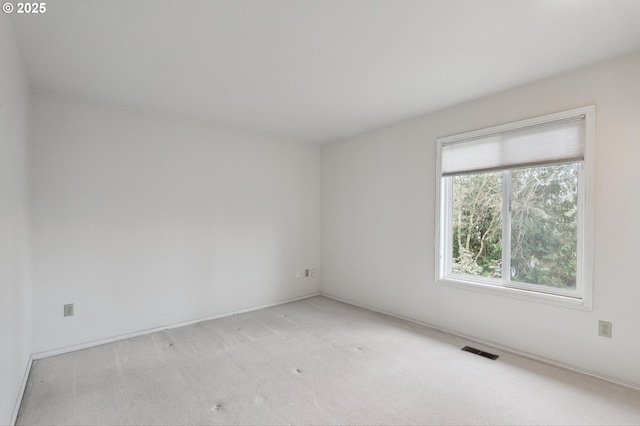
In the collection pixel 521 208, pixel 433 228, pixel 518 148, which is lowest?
pixel 433 228

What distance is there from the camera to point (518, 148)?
9.31 ft

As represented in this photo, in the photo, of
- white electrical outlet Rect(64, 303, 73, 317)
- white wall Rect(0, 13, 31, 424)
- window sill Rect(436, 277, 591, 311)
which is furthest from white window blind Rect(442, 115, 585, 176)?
white electrical outlet Rect(64, 303, 73, 317)

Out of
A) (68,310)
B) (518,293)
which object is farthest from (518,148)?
(68,310)

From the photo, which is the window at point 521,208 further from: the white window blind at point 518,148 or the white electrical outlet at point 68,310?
the white electrical outlet at point 68,310

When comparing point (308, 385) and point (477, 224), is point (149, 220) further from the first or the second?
point (477, 224)

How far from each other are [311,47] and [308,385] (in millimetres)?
2491

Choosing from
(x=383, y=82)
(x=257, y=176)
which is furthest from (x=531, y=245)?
(x=257, y=176)

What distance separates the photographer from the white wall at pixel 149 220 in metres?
2.84

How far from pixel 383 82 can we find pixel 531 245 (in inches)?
80.4

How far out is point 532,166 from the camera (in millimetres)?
2752

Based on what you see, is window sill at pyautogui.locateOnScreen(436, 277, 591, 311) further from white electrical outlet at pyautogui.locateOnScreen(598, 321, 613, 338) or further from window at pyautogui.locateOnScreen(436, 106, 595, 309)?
white electrical outlet at pyautogui.locateOnScreen(598, 321, 613, 338)

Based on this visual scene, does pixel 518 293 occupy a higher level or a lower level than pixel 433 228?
lower

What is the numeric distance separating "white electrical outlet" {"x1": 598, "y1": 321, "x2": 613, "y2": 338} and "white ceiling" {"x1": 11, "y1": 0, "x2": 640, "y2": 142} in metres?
2.05

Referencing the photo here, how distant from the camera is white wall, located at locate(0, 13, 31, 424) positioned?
5.53ft
